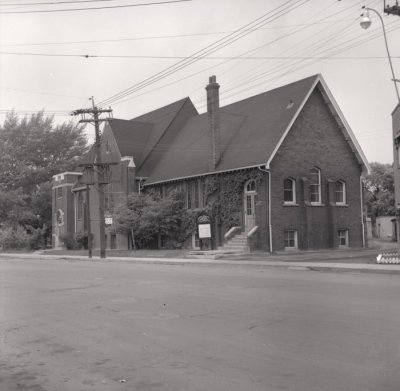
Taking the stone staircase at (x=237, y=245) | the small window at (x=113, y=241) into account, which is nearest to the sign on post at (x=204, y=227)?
the stone staircase at (x=237, y=245)

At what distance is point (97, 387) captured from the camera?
5.48 m

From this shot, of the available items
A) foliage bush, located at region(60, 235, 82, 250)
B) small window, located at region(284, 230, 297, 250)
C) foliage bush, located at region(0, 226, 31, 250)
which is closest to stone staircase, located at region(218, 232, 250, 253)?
small window, located at region(284, 230, 297, 250)

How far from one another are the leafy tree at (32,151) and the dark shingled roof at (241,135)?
83.3 ft

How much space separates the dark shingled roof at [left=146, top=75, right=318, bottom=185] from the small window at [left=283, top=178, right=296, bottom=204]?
103 inches

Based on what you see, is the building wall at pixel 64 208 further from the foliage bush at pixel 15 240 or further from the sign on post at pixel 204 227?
the sign on post at pixel 204 227

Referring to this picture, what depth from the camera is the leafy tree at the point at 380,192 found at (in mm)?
58094

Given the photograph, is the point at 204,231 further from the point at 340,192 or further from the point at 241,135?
the point at 340,192

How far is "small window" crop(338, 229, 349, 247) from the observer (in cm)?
3403

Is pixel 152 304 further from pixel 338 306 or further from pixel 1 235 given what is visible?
pixel 1 235

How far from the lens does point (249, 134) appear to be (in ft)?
111

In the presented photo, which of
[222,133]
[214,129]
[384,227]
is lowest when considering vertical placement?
[384,227]

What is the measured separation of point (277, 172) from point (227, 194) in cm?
347

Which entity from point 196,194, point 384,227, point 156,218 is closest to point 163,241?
point 156,218

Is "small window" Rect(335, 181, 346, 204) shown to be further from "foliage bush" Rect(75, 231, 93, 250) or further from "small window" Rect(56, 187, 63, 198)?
"small window" Rect(56, 187, 63, 198)
